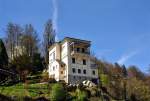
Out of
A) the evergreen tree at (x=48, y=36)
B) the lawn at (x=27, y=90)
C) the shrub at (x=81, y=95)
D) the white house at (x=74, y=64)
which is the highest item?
the evergreen tree at (x=48, y=36)

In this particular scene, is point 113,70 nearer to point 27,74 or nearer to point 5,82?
point 27,74

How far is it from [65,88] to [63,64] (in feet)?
38.8

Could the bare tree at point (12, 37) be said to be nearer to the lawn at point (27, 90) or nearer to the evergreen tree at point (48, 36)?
the evergreen tree at point (48, 36)

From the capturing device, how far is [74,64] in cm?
8662

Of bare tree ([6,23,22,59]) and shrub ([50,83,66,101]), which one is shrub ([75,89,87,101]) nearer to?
shrub ([50,83,66,101])

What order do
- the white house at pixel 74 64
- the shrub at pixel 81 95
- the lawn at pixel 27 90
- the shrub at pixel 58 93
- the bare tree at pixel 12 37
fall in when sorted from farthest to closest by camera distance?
the bare tree at pixel 12 37
the white house at pixel 74 64
the shrub at pixel 81 95
the lawn at pixel 27 90
the shrub at pixel 58 93

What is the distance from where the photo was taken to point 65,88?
76.2 metres

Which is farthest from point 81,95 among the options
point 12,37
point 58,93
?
point 12,37

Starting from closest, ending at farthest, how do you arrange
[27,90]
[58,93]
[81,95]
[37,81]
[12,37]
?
[58,93] → [81,95] → [27,90] → [37,81] → [12,37]

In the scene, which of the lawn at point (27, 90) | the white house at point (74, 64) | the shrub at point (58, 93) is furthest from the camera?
the white house at point (74, 64)

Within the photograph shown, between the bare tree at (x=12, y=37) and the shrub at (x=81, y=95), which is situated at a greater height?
the bare tree at (x=12, y=37)

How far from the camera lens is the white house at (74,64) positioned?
85.2m

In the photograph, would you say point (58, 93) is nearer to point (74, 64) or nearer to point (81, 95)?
point (81, 95)

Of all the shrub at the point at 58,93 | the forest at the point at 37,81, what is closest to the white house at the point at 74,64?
the forest at the point at 37,81
